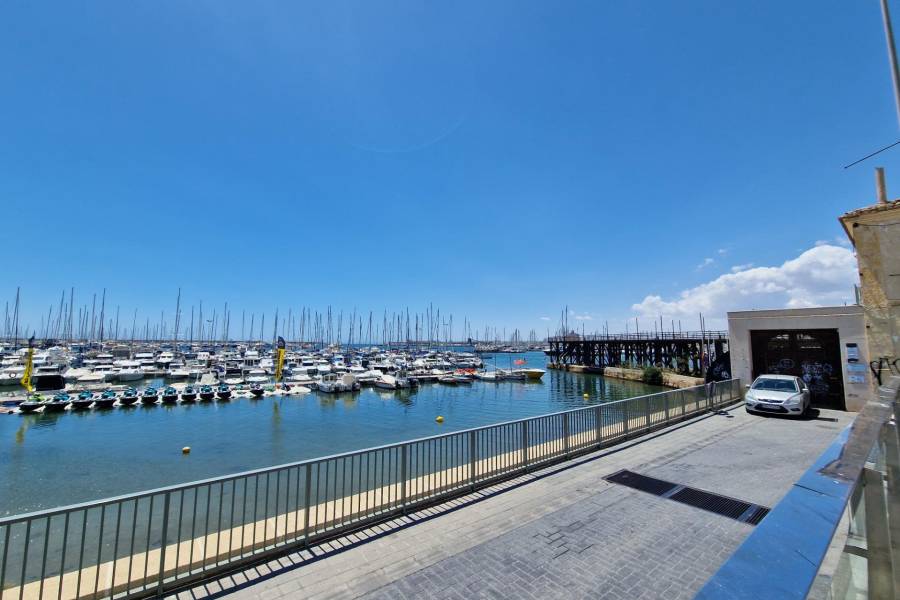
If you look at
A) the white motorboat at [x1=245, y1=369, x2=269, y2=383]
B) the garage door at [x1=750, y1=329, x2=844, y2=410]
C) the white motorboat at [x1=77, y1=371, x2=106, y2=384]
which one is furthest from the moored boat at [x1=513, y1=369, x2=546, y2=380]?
the white motorboat at [x1=77, y1=371, x2=106, y2=384]

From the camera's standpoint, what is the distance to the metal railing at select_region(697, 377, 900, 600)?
1056 mm

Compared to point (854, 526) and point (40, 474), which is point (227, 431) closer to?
point (40, 474)

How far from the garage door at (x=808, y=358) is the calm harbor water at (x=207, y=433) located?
15.2 meters

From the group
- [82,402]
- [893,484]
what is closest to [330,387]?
[82,402]

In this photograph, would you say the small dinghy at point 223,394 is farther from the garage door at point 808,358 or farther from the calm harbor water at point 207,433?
the garage door at point 808,358

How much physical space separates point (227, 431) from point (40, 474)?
878 centimetres

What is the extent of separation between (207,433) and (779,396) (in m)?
27.8

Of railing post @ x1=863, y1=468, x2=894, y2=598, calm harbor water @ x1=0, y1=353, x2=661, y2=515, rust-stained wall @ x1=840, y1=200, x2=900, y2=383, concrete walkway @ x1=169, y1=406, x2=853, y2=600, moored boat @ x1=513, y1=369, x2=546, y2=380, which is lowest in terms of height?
calm harbor water @ x1=0, y1=353, x2=661, y2=515

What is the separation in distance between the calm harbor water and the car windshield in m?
15.2

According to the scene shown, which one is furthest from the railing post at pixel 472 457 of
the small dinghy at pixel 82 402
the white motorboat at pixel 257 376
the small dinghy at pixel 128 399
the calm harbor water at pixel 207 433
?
the white motorboat at pixel 257 376

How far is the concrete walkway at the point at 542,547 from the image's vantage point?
4410 millimetres

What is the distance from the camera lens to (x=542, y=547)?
17.0 feet

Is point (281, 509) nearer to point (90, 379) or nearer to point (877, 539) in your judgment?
point (877, 539)

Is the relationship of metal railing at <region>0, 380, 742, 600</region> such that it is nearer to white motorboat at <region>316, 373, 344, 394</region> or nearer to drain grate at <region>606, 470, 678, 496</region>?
drain grate at <region>606, 470, 678, 496</region>
